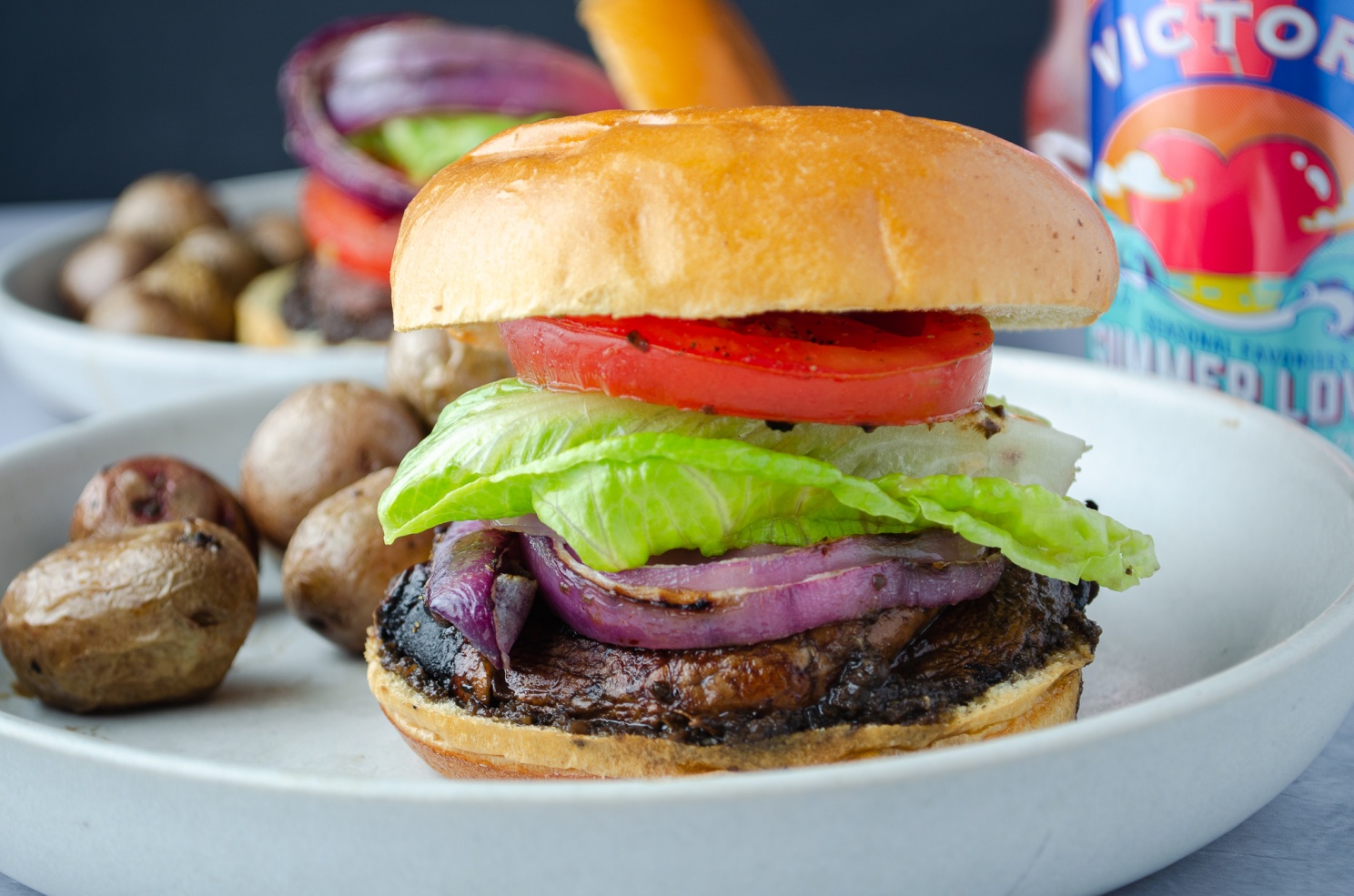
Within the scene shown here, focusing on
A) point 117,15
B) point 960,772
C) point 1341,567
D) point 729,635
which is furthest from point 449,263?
point 117,15

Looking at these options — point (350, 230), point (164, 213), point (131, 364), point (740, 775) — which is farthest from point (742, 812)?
point (164, 213)

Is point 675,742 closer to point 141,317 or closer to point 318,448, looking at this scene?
point 318,448

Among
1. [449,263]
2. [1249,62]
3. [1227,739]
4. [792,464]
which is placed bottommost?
[1227,739]

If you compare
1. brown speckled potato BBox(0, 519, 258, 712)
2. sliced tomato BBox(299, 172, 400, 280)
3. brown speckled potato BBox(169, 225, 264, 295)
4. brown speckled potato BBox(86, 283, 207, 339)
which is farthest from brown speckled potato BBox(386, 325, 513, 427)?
brown speckled potato BBox(169, 225, 264, 295)

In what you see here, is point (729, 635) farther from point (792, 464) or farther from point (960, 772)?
point (960, 772)

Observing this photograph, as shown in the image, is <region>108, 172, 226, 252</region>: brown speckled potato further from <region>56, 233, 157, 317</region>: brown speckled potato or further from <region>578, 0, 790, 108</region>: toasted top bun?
<region>578, 0, 790, 108</region>: toasted top bun

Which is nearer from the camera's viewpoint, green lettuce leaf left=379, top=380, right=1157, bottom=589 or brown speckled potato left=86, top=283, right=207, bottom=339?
green lettuce leaf left=379, top=380, right=1157, bottom=589

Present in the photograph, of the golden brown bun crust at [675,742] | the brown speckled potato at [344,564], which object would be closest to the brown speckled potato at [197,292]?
the brown speckled potato at [344,564]
